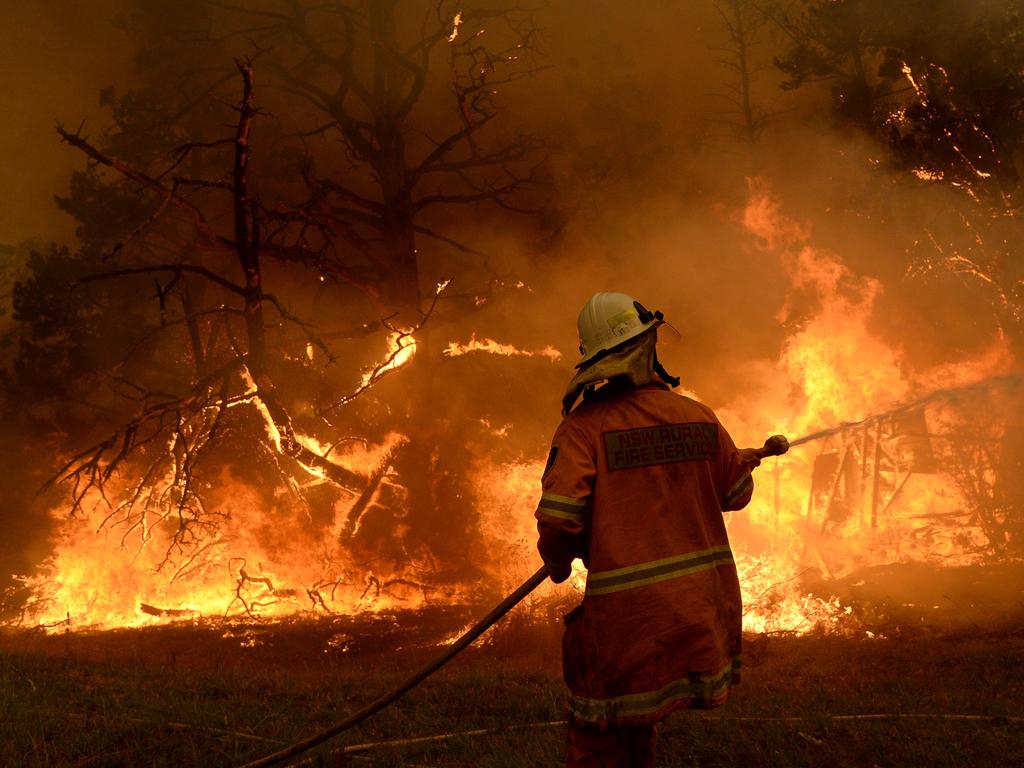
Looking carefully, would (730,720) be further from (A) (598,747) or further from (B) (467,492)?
(B) (467,492)

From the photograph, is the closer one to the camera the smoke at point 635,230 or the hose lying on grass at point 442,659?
the hose lying on grass at point 442,659

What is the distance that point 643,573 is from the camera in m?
2.90

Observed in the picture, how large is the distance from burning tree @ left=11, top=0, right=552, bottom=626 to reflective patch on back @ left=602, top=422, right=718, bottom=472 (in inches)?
282

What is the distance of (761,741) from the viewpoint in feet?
14.6

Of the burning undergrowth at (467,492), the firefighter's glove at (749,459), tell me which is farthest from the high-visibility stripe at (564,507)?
the burning undergrowth at (467,492)

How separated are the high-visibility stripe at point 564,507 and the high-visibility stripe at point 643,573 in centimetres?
26

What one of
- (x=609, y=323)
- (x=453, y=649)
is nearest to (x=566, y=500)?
(x=609, y=323)

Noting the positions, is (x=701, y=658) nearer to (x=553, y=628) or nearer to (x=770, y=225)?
(x=553, y=628)

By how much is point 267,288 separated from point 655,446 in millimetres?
10865

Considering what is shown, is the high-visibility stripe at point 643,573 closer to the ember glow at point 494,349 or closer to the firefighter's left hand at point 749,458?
the firefighter's left hand at point 749,458

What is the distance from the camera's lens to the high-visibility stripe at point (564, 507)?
286cm

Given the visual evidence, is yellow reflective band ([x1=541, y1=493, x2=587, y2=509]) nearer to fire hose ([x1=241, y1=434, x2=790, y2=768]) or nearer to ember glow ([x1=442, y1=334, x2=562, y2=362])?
fire hose ([x1=241, y1=434, x2=790, y2=768])

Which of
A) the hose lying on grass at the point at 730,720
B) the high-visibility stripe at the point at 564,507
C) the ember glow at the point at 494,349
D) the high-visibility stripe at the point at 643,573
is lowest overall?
the hose lying on grass at the point at 730,720

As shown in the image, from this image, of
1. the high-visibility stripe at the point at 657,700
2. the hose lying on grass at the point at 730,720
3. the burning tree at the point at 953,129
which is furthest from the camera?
the burning tree at the point at 953,129
